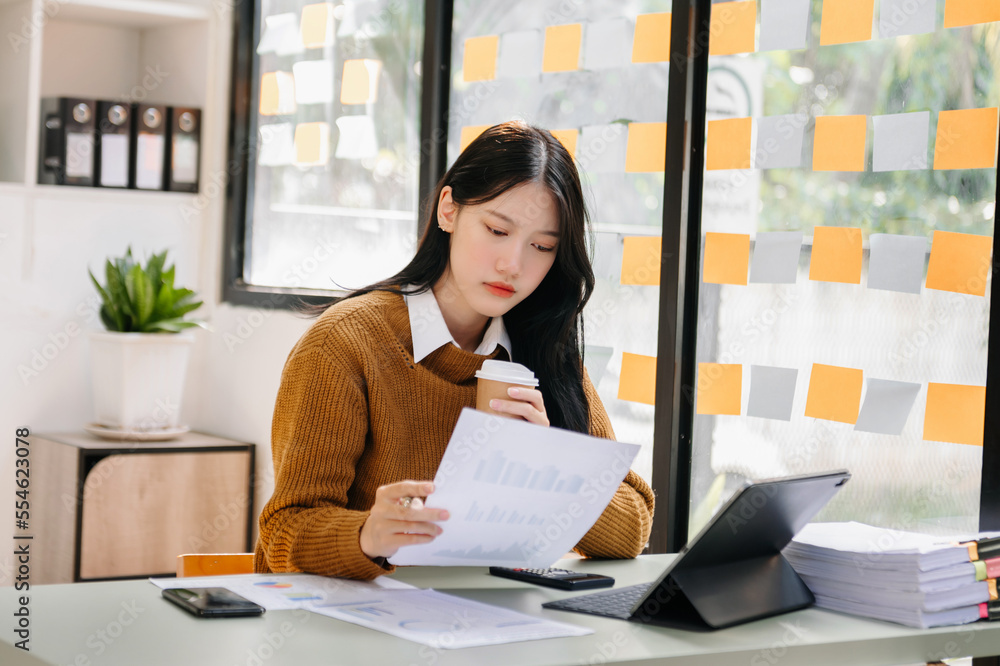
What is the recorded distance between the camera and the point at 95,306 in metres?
3.55

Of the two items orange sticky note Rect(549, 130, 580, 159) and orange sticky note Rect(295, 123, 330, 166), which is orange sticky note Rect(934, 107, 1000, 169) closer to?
orange sticky note Rect(549, 130, 580, 159)

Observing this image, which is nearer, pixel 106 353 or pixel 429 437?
pixel 429 437

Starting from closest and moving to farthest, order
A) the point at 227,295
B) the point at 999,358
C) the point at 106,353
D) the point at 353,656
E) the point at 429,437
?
the point at 353,656
the point at 429,437
the point at 999,358
the point at 106,353
the point at 227,295

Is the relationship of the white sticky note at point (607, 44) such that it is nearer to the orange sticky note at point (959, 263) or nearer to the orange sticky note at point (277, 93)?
the orange sticky note at point (959, 263)

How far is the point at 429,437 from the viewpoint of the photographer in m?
1.72

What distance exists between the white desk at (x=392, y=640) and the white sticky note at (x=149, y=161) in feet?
8.11

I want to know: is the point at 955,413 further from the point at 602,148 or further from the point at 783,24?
the point at 602,148


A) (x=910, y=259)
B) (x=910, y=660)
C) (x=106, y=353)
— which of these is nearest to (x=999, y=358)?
(x=910, y=259)

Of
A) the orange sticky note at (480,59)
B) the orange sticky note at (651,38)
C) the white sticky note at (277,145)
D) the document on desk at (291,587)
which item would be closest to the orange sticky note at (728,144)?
the orange sticky note at (651,38)

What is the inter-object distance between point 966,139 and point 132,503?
2411 mm

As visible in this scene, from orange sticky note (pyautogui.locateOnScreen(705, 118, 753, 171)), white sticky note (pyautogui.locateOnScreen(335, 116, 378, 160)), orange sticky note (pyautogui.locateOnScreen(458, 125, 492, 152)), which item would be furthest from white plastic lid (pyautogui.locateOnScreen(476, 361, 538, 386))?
white sticky note (pyautogui.locateOnScreen(335, 116, 378, 160))

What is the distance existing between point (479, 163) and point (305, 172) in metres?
1.84

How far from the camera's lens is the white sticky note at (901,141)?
202 centimetres

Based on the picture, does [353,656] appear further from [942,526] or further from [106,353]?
[106,353]
